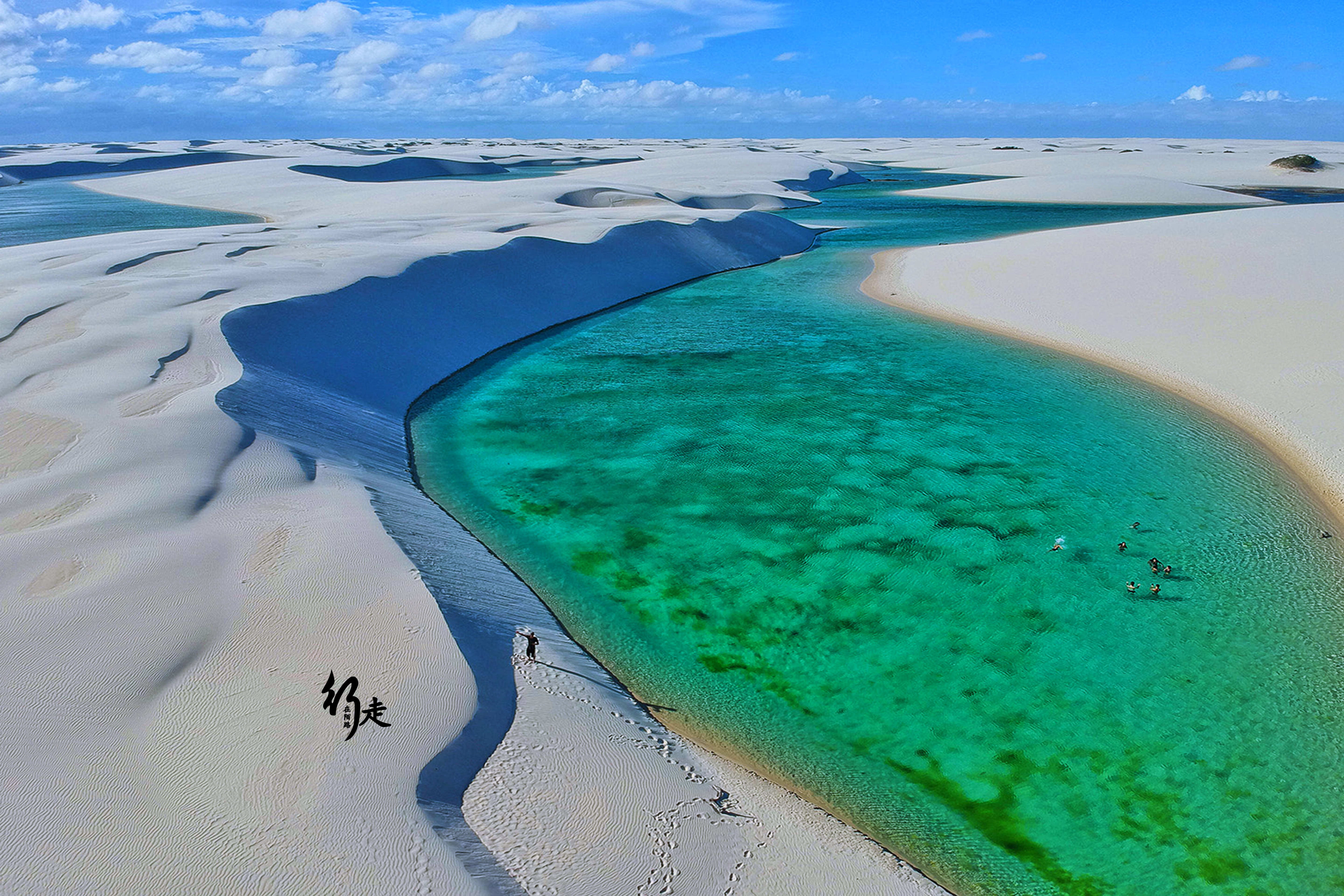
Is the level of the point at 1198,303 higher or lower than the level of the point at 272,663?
higher

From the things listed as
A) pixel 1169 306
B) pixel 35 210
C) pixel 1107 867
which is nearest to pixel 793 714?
pixel 1107 867

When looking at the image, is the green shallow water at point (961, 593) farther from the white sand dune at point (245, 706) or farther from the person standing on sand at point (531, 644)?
the white sand dune at point (245, 706)

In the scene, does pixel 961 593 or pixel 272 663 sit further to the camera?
pixel 961 593

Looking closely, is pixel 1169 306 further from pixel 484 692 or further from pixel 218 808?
pixel 218 808

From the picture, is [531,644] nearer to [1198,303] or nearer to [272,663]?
[272,663]

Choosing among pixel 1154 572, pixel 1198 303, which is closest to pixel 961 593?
pixel 1154 572

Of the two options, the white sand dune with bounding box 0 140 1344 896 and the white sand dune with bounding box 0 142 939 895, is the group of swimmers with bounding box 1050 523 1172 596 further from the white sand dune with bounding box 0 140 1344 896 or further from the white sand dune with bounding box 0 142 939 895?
the white sand dune with bounding box 0 142 939 895
